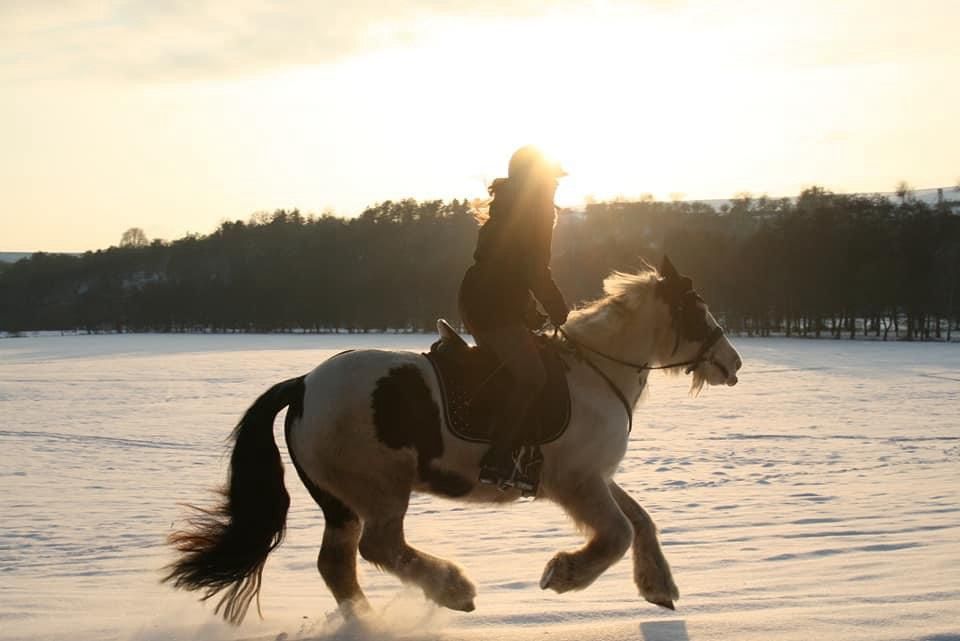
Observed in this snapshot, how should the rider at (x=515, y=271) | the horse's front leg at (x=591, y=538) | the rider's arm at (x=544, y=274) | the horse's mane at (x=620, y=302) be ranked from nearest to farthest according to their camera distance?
the horse's front leg at (x=591, y=538)
the rider at (x=515, y=271)
the rider's arm at (x=544, y=274)
the horse's mane at (x=620, y=302)

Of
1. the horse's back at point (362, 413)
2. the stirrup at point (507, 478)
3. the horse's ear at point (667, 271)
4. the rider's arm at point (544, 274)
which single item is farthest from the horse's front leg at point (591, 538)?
the horse's ear at point (667, 271)

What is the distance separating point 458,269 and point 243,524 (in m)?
99.0

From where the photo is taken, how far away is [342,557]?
22.4 feet

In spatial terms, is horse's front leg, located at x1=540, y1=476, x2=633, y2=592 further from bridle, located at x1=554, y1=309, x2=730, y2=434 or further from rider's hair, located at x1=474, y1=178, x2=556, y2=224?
rider's hair, located at x1=474, y1=178, x2=556, y2=224

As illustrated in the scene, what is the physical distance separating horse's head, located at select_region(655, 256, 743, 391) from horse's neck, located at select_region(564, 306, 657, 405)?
0.13 meters

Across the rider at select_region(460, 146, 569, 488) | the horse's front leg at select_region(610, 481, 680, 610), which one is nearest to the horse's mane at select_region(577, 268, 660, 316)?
the rider at select_region(460, 146, 569, 488)

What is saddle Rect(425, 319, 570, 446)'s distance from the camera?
21.4 feet

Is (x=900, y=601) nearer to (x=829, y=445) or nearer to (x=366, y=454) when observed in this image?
(x=366, y=454)

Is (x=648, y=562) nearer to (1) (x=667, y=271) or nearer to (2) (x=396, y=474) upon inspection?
(2) (x=396, y=474)

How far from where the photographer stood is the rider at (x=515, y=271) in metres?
6.62

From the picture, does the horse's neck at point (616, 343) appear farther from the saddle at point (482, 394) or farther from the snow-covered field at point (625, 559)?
the snow-covered field at point (625, 559)

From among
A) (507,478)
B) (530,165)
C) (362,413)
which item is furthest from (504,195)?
(507,478)

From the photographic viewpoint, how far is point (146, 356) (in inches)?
2163

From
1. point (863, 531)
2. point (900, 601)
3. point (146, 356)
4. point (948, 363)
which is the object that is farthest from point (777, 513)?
point (146, 356)
